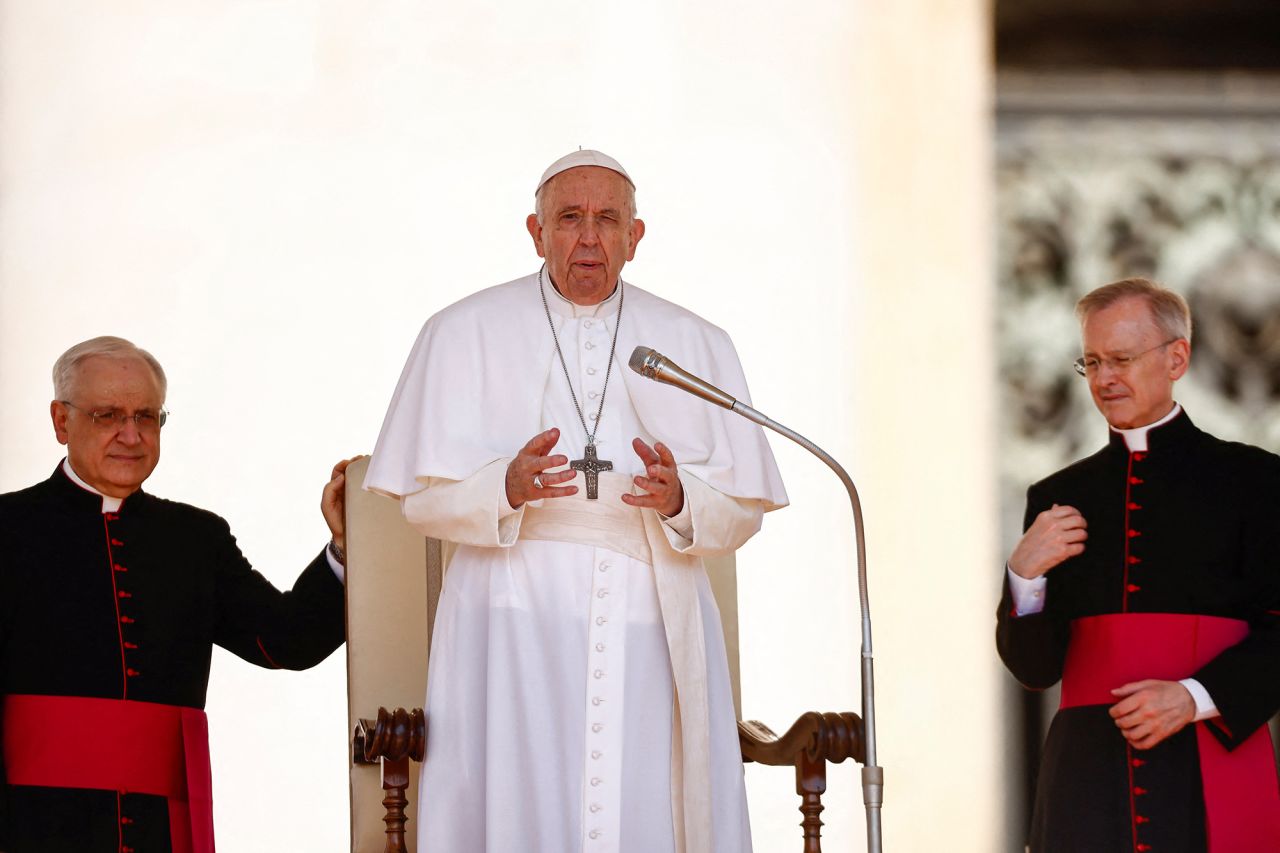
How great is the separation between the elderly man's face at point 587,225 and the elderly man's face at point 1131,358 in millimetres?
987

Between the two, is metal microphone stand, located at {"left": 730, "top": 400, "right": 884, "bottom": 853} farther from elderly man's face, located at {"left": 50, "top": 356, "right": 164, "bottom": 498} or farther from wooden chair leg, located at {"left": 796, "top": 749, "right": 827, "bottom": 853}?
elderly man's face, located at {"left": 50, "top": 356, "right": 164, "bottom": 498}

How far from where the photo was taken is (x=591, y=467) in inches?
151

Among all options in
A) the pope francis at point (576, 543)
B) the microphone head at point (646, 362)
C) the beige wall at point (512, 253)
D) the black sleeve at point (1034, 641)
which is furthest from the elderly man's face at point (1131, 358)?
the beige wall at point (512, 253)

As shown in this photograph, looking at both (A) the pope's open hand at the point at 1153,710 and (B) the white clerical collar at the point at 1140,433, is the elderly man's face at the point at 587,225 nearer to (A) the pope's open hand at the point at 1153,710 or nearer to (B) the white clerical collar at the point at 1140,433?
(B) the white clerical collar at the point at 1140,433

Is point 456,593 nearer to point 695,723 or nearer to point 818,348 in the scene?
point 695,723

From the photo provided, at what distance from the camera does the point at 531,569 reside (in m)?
3.87

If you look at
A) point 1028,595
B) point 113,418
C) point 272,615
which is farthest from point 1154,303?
point 113,418

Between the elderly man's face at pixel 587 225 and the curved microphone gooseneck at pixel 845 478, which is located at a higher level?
the elderly man's face at pixel 587 225

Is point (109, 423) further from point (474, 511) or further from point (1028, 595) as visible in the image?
point (1028, 595)

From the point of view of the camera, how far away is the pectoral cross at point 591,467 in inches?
151

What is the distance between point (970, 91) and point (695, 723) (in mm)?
2895

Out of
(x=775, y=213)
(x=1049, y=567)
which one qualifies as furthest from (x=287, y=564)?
(x=1049, y=567)

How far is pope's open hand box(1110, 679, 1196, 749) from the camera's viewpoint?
3771 millimetres

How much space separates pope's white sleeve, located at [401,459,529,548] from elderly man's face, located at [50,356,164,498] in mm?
783
